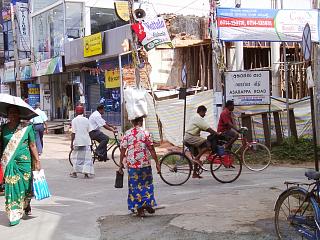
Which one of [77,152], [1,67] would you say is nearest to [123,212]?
[77,152]

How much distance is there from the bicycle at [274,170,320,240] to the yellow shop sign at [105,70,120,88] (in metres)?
16.9

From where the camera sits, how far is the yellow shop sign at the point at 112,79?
2199cm

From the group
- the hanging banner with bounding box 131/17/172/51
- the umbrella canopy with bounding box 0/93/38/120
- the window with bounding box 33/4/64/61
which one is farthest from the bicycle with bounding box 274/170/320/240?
the window with bounding box 33/4/64/61

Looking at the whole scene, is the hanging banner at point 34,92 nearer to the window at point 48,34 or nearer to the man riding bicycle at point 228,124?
the window at point 48,34

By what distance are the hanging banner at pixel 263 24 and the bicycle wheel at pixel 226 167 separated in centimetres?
477

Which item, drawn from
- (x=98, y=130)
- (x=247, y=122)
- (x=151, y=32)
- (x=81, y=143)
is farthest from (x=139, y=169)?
Answer: (x=151, y=32)

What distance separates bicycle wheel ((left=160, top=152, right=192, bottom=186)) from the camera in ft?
32.9

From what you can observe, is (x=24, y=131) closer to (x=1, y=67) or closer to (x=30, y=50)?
(x=30, y=50)

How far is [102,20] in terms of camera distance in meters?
27.4

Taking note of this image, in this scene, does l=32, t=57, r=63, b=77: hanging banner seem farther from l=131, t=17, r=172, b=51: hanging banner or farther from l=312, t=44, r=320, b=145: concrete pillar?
l=312, t=44, r=320, b=145: concrete pillar

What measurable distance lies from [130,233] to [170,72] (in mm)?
15301

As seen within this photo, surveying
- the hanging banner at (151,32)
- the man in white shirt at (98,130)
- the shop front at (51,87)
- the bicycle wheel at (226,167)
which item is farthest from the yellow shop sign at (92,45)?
the bicycle wheel at (226,167)

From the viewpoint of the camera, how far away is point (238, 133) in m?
11.7

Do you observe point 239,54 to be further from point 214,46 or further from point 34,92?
point 34,92
